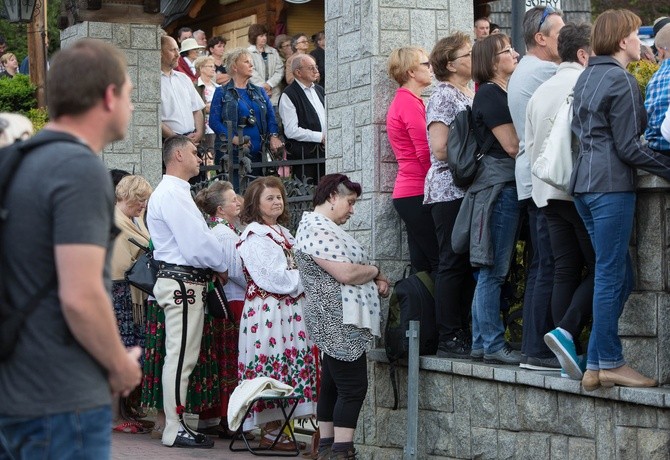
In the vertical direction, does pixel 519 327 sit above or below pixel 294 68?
below

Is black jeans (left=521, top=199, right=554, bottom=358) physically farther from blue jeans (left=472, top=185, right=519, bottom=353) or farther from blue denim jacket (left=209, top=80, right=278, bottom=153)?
blue denim jacket (left=209, top=80, right=278, bottom=153)

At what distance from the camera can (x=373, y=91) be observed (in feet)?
31.1

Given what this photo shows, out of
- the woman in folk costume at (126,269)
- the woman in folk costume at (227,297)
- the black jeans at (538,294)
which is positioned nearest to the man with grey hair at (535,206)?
the black jeans at (538,294)

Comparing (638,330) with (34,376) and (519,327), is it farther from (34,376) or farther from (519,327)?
(34,376)

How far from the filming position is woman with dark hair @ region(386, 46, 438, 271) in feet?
29.9

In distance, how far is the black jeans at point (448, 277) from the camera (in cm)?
875

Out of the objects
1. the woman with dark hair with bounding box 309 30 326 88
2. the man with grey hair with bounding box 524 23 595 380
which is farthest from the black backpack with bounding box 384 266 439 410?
the woman with dark hair with bounding box 309 30 326 88

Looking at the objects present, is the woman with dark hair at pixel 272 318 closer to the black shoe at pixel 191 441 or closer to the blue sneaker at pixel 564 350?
the black shoe at pixel 191 441

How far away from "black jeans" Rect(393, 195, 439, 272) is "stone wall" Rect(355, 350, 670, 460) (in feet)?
2.16

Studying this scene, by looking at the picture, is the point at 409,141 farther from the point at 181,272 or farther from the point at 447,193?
the point at 181,272

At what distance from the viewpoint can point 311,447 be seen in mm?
9523

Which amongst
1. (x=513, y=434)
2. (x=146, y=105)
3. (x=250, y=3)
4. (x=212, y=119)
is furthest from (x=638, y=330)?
(x=250, y=3)

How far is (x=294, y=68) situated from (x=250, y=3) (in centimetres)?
1019

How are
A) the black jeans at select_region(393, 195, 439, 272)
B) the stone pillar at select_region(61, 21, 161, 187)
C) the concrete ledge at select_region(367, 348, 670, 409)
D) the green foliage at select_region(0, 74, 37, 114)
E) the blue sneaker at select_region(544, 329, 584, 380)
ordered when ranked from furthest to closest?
the green foliage at select_region(0, 74, 37, 114), the stone pillar at select_region(61, 21, 161, 187), the black jeans at select_region(393, 195, 439, 272), the blue sneaker at select_region(544, 329, 584, 380), the concrete ledge at select_region(367, 348, 670, 409)
